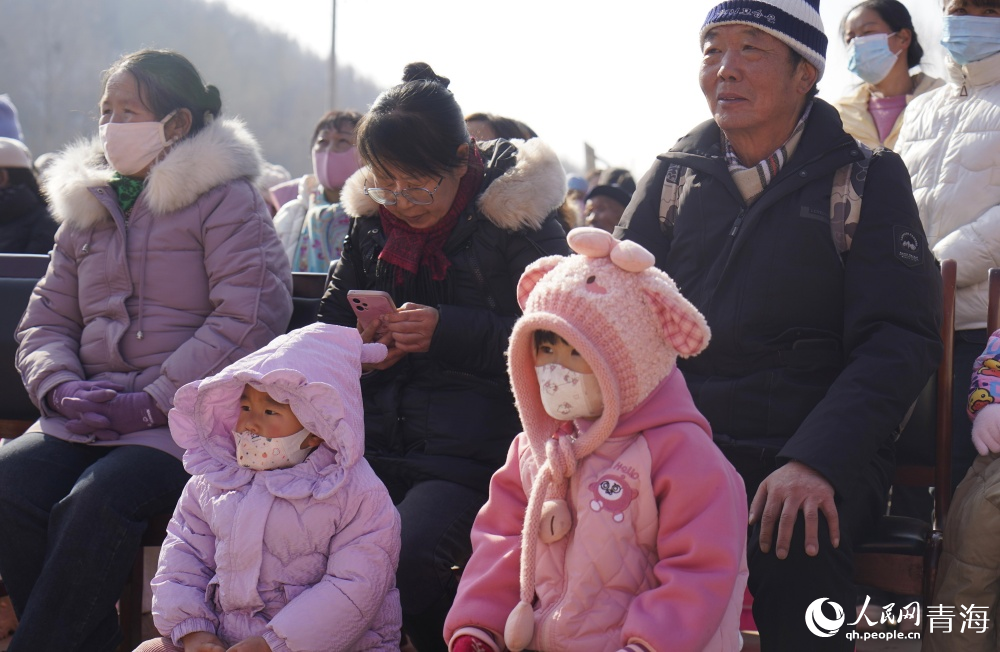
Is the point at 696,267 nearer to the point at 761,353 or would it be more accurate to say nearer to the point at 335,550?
the point at 761,353

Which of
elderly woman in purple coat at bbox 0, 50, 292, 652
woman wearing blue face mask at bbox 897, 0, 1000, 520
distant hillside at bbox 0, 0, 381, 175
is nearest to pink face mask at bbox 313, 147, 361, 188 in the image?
elderly woman in purple coat at bbox 0, 50, 292, 652

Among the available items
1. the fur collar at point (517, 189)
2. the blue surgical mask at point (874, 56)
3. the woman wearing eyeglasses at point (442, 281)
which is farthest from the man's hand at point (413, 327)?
the blue surgical mask at point (874, 56)

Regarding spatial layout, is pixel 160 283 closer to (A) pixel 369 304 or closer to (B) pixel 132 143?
(B) pixel 132 143

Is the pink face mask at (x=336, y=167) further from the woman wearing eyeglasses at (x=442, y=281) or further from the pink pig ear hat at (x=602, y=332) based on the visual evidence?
the pink pig ear hat at (x=602, y=332)

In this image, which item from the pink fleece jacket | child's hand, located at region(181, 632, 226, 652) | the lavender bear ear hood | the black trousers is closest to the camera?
the pink fleece jacket

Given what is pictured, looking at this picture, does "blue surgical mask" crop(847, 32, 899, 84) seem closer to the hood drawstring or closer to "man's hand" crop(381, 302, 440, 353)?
"man's hand" crop(381, 302, 440, 353)

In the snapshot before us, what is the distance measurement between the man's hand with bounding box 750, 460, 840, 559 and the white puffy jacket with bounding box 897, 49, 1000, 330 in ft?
5.67

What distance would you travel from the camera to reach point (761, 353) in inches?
117

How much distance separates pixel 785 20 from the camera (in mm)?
3045

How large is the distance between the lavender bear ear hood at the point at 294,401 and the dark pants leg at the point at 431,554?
33 cm

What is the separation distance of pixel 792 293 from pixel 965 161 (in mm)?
1632

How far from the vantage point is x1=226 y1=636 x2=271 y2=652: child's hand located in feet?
8.60

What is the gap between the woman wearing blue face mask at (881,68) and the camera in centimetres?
501

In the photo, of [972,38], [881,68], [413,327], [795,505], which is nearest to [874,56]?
[881,68]
